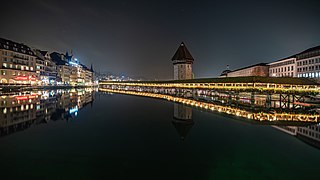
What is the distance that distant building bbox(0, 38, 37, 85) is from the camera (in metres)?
62.3

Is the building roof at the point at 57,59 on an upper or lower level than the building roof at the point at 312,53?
upper

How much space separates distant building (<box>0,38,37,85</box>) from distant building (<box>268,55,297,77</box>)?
100396mm

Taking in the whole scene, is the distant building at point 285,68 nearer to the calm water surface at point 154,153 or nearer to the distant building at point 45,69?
the calm water surface at point 154,153

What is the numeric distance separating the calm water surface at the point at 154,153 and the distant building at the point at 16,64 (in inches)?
Answer: 2520

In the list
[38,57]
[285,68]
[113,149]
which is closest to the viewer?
[113,149]

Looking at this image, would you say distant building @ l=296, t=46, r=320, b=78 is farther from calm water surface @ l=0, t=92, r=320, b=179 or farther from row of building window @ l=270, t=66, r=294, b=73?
calm water surface @ l=0, t=92, r=320, b=179

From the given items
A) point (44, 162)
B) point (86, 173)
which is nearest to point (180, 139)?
point (86, 173)

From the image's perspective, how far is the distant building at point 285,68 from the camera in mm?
65637

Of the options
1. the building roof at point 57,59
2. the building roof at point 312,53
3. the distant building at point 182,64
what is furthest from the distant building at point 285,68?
the building roof at point 57,59

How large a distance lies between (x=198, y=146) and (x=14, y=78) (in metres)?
77.5

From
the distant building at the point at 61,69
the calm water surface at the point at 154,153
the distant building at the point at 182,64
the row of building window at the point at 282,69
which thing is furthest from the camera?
the distant building at the point at 61,69

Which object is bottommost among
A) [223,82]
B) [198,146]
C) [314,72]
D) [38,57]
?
[198,146]

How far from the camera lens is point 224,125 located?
55.7 ft

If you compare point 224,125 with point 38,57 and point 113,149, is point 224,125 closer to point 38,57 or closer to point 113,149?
point 113,149
